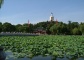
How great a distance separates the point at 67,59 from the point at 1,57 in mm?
6289

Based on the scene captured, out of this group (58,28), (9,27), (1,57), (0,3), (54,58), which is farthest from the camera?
(9,27)

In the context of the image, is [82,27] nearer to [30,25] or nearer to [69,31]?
[69,31]

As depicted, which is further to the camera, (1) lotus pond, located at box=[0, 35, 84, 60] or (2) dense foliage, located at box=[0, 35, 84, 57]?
(2) dense foliage, located at box=[0, 35, 84, 57]

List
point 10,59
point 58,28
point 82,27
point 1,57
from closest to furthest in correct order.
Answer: point 1,57 < point 10,59 < point 82,27 < point 58,28

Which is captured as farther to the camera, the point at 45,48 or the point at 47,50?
the point at 45,48

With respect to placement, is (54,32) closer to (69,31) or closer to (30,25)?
(69,31)

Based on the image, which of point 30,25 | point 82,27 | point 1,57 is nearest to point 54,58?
point 1,57

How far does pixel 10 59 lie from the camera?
13.7m

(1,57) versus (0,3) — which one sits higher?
(0,3)

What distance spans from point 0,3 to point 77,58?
6.33 metres

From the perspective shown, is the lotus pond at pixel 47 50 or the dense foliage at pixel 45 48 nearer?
the lotus pond at pixel 47 50

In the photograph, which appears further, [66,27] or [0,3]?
[66,27]

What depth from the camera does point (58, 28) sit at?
285ft

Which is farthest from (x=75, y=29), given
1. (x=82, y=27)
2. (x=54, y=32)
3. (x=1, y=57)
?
(x=1, y=57)
